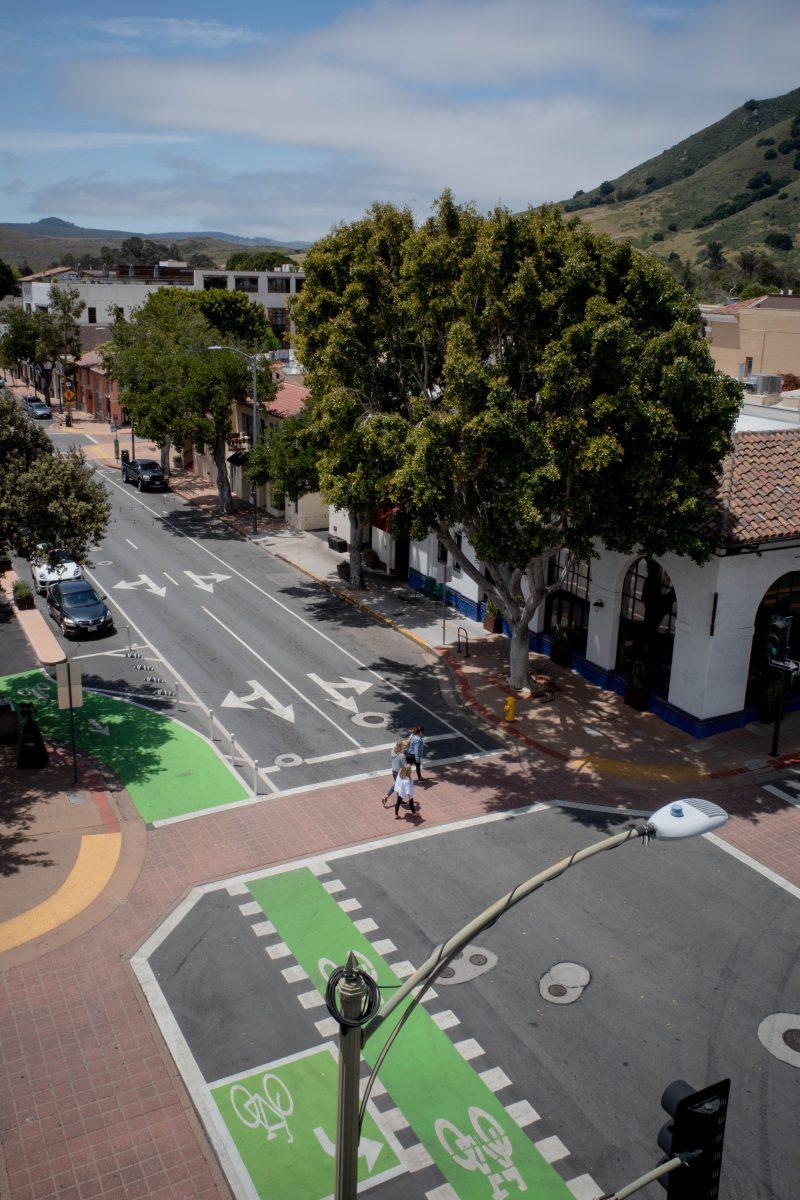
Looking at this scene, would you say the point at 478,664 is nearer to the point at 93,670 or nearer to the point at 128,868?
the point at 93,670

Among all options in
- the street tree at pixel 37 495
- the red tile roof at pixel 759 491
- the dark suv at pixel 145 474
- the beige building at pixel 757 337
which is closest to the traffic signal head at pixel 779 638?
the red tile roof at pixel 759 491

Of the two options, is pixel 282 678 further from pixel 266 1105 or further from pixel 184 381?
pixel 184 381

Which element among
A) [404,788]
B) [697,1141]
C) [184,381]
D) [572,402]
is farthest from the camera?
[184,381]

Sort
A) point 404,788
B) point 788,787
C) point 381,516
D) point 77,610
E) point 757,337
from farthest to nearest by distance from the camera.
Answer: point 757,337 → point 381,516 → point 77,610 → point 788,787 → point 404,788

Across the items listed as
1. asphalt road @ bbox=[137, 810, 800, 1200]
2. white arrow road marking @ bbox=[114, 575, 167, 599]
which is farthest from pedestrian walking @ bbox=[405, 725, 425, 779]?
white arrow road marking @ bbox=[114, 575, 167, 599]

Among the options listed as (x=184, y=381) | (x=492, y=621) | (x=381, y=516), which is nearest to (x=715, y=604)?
(x=492, y=621)

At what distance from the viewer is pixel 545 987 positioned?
647 inches

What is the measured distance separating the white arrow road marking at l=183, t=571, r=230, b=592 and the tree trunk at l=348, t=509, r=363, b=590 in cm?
553

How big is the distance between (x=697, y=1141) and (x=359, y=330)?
75.2 feet

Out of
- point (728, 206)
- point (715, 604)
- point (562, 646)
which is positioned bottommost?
point (562, 646)

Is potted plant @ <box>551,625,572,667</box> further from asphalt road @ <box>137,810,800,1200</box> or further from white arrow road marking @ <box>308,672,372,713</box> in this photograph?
asphalt road @ <box>137,810,800,1200</box>

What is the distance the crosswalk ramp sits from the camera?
23016 millimetres

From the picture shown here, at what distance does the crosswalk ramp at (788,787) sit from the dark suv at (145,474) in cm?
4210

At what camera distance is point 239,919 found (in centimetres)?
1819
